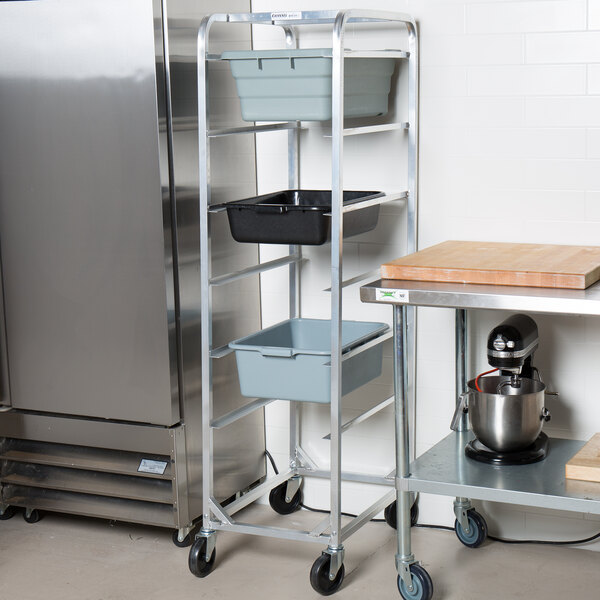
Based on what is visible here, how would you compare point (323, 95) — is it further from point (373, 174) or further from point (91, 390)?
point (91, 390)

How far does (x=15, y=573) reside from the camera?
322 centimetres

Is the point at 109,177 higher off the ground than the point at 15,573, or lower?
higher

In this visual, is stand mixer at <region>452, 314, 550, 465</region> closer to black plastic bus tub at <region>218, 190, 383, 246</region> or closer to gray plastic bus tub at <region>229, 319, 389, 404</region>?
gray plastic bus tub at <region>229, 319, 389, 404</region>

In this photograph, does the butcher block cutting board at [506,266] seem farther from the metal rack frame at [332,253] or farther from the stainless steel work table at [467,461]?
the metal rack frame at [332,253]

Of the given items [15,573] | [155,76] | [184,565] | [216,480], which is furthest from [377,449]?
[155,76]

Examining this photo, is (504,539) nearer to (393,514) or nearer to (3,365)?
(393,514)

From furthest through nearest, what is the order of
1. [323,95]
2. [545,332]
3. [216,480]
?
[216,480] < [545,332] < [323,95]

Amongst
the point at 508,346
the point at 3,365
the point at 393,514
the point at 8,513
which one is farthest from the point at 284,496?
the point at 508,346

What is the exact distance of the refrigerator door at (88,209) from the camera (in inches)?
123

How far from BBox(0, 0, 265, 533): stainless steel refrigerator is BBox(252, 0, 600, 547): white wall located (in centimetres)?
45

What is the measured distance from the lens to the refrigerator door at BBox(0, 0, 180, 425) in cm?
312

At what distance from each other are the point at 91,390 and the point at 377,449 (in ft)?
3.44

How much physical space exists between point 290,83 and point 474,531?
161 centimetres

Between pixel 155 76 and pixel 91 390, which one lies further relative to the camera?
pixel 91 390
